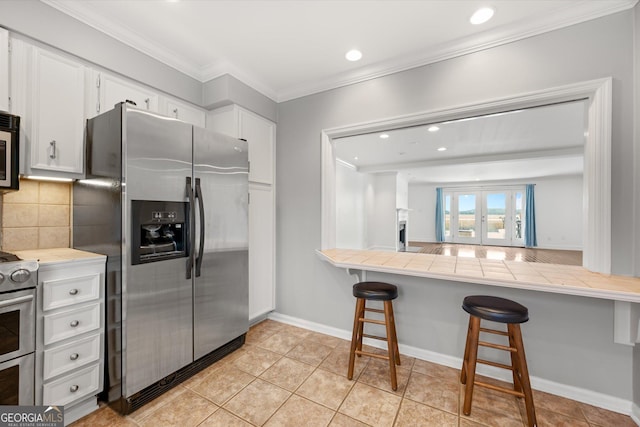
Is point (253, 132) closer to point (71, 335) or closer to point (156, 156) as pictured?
point (156, 156)

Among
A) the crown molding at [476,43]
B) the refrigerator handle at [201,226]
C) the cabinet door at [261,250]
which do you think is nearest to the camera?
the crown molding at [476,43]

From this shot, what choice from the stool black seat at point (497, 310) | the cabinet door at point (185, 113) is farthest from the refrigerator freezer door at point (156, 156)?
the stool black seat at point (497, 310)

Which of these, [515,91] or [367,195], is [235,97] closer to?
[515,91]

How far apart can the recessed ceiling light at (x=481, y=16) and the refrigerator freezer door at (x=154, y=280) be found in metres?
2.21

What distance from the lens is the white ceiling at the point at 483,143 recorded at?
91.5 inches

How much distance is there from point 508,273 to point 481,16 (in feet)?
5.96

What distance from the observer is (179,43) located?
214 cm

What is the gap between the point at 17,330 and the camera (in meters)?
1.28

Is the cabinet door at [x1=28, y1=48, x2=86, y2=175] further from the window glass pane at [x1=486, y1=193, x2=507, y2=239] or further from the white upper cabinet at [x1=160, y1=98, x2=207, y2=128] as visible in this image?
the window glass pane at [x1=486, y1=193, x2=507, y2=239]

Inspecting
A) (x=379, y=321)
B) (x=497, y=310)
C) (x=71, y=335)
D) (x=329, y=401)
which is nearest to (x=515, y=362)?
(x=497, y=310)

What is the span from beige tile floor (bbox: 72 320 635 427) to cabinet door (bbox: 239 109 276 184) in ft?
5.95

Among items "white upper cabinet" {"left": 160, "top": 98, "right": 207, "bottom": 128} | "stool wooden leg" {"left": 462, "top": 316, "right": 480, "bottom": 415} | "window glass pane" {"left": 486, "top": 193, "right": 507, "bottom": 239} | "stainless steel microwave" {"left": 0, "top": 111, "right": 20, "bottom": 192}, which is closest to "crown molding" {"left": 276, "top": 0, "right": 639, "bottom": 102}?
"white upper cabinet" {"left": 160, "top": 98, "right": 207, "bottom": 128}

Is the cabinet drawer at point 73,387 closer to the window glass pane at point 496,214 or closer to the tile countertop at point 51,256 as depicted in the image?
the tile countertop at point 51,256

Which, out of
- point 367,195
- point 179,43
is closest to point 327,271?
point 179,43
